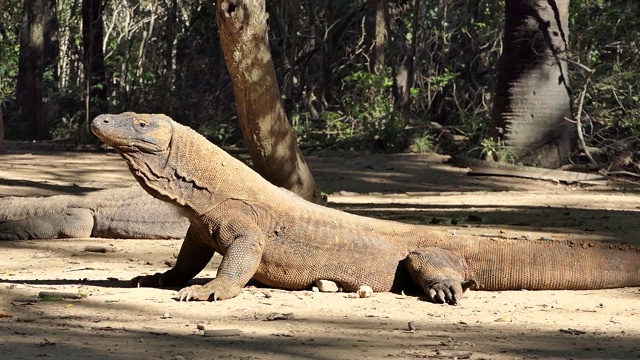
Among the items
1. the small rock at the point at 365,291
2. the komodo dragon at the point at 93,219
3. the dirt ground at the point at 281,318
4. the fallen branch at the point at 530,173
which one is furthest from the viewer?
the fallen branch at the point at 530,173

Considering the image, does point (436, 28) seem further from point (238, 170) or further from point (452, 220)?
point (238, 170)

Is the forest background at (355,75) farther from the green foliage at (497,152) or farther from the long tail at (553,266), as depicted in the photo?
the long tail at (553,266)

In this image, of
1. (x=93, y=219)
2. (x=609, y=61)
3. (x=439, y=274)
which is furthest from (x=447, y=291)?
(x=609, y=61)

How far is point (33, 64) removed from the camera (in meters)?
23.1

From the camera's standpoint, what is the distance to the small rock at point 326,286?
20.6 feet

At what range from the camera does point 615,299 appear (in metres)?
6.09

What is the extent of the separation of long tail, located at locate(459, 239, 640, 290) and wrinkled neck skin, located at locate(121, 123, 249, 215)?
1.50 metres

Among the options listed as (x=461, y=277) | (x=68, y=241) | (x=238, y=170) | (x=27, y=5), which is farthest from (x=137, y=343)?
(x=27, y=5)

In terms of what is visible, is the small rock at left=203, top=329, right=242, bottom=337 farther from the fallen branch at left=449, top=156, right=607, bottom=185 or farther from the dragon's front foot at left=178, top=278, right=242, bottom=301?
the fallen branch at left=449, top=156, right=607, bottom=185

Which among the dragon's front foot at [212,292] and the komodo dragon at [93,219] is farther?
the komodo dragon at [93,219]

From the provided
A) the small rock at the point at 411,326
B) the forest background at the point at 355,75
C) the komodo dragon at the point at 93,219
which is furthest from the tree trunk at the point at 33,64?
the small rock at the point at 411,326

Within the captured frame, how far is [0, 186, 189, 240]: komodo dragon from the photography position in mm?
9031

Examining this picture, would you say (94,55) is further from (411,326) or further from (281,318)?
(411,326)

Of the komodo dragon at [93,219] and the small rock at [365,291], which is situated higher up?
the small rock at [365,291]
